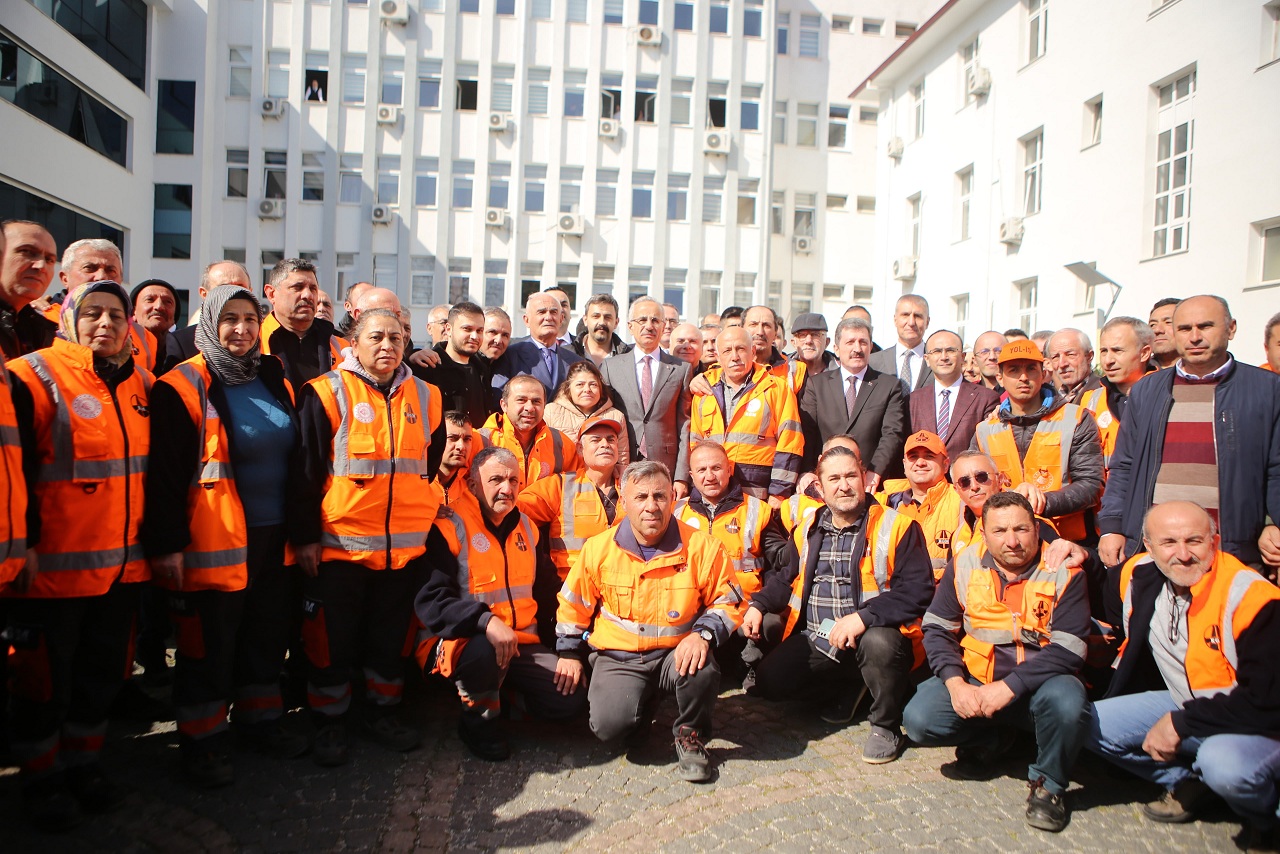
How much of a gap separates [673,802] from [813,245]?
2551 cm

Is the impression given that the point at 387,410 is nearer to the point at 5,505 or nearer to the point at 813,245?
the point at 5,505

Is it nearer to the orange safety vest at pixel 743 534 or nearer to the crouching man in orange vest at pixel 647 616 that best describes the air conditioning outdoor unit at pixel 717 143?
the orange safety vest at pixel 743 534

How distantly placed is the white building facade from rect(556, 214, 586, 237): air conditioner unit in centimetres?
940

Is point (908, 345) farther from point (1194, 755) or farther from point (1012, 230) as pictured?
point (1012, 230)

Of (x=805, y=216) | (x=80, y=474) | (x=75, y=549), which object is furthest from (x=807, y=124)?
(x=75, y=549)

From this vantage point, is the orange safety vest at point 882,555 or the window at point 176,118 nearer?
the orange safety vest at point 882,555

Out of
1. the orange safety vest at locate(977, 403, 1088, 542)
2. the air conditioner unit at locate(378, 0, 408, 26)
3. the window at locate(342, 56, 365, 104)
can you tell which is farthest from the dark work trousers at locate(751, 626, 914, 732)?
the air conditioner unit at locate(378, 0, 408, 26)

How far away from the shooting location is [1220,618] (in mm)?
3525

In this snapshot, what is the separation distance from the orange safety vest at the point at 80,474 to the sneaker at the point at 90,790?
0.77 meters

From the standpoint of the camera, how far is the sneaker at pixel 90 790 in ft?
11.2

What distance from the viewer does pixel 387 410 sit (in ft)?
13.5

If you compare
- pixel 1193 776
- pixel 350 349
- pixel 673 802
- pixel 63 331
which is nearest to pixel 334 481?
pixel 350 349

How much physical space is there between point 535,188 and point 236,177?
9.17 m

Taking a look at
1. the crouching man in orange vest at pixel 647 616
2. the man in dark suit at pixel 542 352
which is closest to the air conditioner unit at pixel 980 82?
the man in dark suit at pixel 542 352
